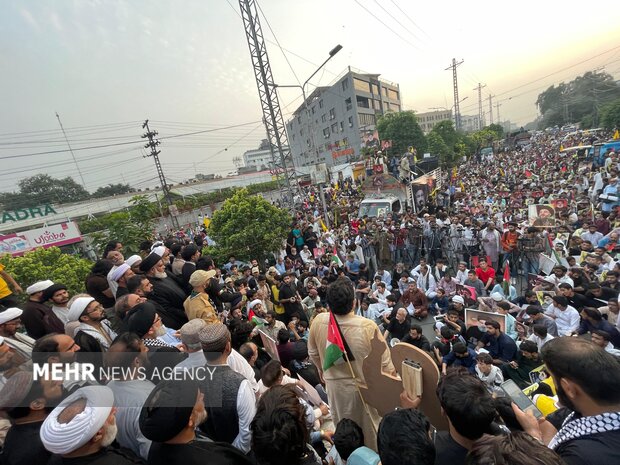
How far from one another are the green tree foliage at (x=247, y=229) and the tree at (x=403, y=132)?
3379cm

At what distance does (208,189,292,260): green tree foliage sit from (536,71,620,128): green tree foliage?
7967 centimetres

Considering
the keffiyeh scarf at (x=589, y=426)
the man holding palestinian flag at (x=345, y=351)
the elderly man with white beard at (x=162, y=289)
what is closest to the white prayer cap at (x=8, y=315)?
the elderly man with white beard at (x=162, y=289)

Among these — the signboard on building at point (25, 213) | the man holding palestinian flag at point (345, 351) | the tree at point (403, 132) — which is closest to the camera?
the man holding palestinian flag at point (345, 351)

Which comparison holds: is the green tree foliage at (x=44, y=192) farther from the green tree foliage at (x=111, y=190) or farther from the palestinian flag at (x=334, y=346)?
the palestinian flag at (x=334, y=346)

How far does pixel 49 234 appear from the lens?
67.2ft

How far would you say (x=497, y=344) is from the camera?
15.0 ft

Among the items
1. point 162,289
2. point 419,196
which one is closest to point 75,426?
point 162,289

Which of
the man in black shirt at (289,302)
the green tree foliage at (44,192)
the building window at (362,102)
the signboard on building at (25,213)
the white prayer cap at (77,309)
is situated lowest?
the man in black shirt at (289,302)

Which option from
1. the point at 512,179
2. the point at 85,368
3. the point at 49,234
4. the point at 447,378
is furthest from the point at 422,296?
the point at 49,234

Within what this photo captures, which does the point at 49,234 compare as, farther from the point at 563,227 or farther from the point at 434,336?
the point at 563,227

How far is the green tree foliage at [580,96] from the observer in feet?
217


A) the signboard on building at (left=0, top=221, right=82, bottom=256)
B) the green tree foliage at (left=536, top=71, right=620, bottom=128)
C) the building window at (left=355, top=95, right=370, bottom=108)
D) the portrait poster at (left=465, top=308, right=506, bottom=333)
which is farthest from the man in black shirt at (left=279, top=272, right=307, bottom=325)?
the green tree foliage at (left=536, top=71, right=620, bottom=128)

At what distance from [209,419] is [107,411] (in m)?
0.78

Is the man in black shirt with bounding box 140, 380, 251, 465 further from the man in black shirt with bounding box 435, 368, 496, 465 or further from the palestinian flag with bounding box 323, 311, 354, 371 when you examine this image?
the man in black shirt with bounding box 435, 368, 496, 465
